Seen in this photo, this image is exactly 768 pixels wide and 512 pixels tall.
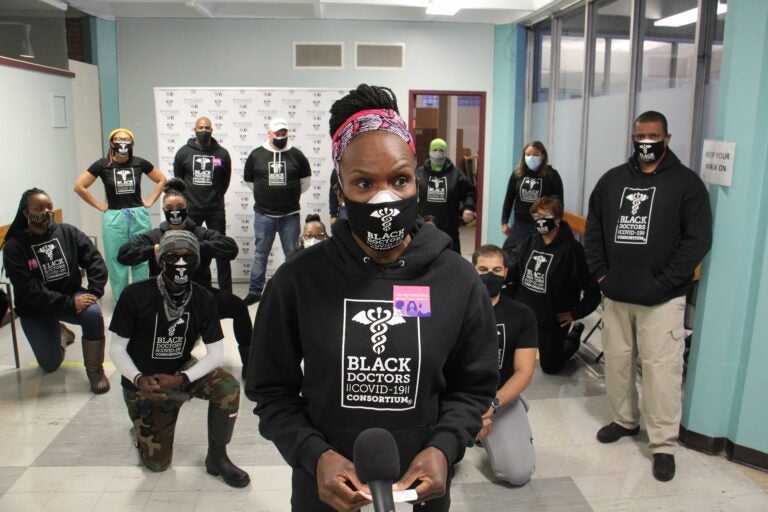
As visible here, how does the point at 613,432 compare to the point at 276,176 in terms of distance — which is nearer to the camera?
the point at 613,432

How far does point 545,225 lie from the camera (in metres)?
4.35

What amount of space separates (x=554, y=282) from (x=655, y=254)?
3.93ft

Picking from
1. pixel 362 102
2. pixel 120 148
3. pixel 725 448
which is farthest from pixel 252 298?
pixel 362 102

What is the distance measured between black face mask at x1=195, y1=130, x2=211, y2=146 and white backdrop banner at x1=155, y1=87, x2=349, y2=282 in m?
0.54

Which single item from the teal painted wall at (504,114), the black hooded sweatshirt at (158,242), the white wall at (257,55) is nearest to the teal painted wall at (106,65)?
the white wall at (257,55)

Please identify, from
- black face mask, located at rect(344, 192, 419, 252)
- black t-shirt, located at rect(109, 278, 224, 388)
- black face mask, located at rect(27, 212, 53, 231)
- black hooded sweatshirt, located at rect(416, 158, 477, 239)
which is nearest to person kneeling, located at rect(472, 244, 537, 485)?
black t-shirt, located at rect(109, 278, 224, 388)

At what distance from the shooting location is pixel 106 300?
6.36 metres

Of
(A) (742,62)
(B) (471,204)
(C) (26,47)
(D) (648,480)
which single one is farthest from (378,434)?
(C) (26,47)

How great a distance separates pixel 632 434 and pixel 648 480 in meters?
0.49

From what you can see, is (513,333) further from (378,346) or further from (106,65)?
(106,65)

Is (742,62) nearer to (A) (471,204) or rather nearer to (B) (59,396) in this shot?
(A) (471,204)

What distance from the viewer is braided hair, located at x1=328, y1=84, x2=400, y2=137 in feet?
4.66

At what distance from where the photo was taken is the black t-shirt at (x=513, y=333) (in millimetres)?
3188

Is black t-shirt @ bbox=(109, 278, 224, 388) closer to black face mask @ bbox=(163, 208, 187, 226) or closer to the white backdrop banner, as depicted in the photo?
black face mask @ bbox=(163, 208, 187, 226)
